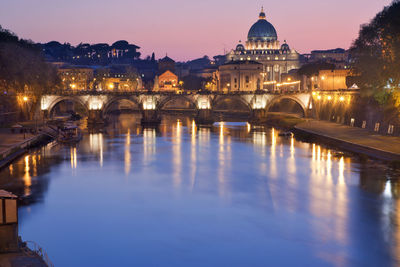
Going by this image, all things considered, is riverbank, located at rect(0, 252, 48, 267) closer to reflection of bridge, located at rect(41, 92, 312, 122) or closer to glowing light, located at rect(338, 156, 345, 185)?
glowing light, located at rect(338, 156, 345, 185)

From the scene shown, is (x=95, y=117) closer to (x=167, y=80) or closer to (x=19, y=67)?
(x=19, y=67)

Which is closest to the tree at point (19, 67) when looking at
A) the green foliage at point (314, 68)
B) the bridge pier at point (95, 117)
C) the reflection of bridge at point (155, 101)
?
the reflection of bridge at point (155, 101)

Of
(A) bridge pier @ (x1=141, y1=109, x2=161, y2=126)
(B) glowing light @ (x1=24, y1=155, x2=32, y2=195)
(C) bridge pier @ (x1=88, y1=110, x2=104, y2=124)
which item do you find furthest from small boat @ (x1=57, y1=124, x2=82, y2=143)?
(A) bridge pier @ (x1=141, y1=109, x2=161, y2=126)

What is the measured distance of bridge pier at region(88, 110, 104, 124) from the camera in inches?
3767

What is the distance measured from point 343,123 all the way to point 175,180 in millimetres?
42099

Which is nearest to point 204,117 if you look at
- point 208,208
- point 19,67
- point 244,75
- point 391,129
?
point 19,67

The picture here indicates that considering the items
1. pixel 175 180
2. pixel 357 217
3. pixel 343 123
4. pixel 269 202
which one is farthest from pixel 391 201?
pixel 343 123

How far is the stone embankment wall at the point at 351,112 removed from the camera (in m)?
59.3

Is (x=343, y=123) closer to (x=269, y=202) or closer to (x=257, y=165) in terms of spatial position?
(x=257, y=165)

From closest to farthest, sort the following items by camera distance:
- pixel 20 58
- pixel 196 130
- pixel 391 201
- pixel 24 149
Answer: pixel 391 201, pixel 24 149, pixel 20 58, pixel 196 130

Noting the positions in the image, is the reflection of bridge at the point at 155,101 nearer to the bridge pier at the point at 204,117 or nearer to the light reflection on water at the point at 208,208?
the bridge pier at the point at 204,117

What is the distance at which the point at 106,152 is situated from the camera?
57.8 metres

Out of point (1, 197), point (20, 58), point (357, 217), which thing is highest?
point (20, 58)

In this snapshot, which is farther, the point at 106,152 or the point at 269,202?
the point at 106,152
